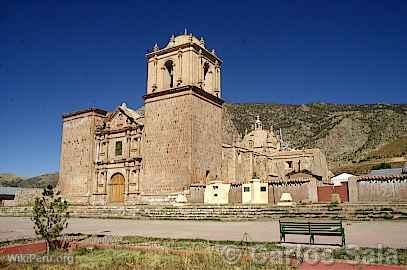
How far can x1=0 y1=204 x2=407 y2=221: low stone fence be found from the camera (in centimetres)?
1605

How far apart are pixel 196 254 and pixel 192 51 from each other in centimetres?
2256

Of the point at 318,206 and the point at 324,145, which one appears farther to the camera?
the point at 324,145

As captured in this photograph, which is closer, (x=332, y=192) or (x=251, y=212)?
(x=251, y=212)

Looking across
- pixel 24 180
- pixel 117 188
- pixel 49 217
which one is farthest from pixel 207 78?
pixel 24 180

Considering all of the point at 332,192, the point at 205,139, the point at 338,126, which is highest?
the point at 338,126

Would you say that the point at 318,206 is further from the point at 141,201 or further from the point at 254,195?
the point at 141,201

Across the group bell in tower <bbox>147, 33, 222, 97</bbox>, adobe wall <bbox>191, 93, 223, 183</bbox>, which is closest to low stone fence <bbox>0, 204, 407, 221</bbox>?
adobe wall <bbox>191, 93, 223, 183</bbox>

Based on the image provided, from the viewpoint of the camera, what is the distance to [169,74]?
30.9m

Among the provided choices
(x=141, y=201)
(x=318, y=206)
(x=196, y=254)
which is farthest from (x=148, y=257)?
(x=141, y=201)

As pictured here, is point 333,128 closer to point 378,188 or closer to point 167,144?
point 167,144

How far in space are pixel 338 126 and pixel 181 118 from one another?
73.4 meters

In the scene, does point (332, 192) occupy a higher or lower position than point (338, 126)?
lower

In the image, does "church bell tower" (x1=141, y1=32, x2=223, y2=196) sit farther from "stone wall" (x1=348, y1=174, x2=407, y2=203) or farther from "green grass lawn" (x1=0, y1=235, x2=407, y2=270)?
"green grass lawn" (x1=0, y1=235, x2=407, y2=270)

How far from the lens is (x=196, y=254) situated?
24.4 ft
